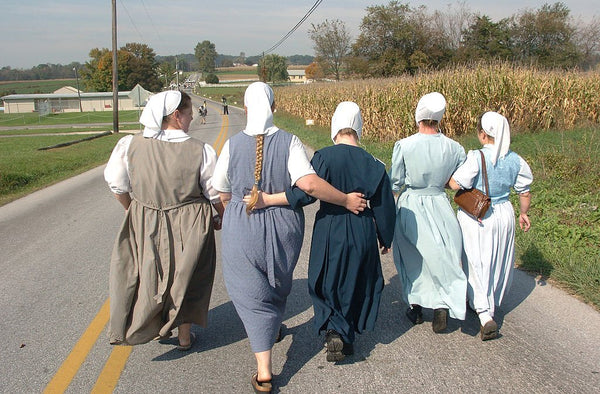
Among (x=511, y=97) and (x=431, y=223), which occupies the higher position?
(x=511, y=97)

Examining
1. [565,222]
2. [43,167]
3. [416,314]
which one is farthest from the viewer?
[43,167]

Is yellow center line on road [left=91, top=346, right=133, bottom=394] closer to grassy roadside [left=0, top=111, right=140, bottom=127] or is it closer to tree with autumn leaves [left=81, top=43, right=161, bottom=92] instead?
grassy roadside [left=0, top=111, right=140, bottom=127]

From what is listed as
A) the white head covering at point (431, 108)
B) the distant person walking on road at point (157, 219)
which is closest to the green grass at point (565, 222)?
the white head covering at point (431, 108)

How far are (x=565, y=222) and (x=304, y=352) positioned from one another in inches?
184

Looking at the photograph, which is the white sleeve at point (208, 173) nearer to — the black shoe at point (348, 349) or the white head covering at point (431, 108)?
the black shoe at point (348, 349)

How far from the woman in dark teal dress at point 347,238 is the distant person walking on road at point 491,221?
844 mm

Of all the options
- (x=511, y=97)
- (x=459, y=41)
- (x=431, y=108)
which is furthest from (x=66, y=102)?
(x=431, y=108)

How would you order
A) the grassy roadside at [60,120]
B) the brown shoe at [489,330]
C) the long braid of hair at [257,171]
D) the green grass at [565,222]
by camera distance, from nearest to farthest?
the long braid of hair at [257,171] → the brown shoe at [489,330] → the green grass at [565,222] → the grassy roadside at [60,120]

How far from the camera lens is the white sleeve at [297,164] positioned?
3.35m

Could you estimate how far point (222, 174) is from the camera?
3471mm

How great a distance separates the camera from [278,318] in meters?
3.57

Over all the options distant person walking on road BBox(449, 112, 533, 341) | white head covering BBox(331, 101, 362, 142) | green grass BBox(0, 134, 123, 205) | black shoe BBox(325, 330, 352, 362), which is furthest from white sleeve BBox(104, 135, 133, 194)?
green grass BBox(0, 134, 123, 205)

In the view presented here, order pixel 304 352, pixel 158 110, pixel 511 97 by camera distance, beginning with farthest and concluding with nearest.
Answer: pixel 511 97 < pixel 304 352 < pixel 158 110

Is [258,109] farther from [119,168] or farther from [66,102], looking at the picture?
[66,102]
